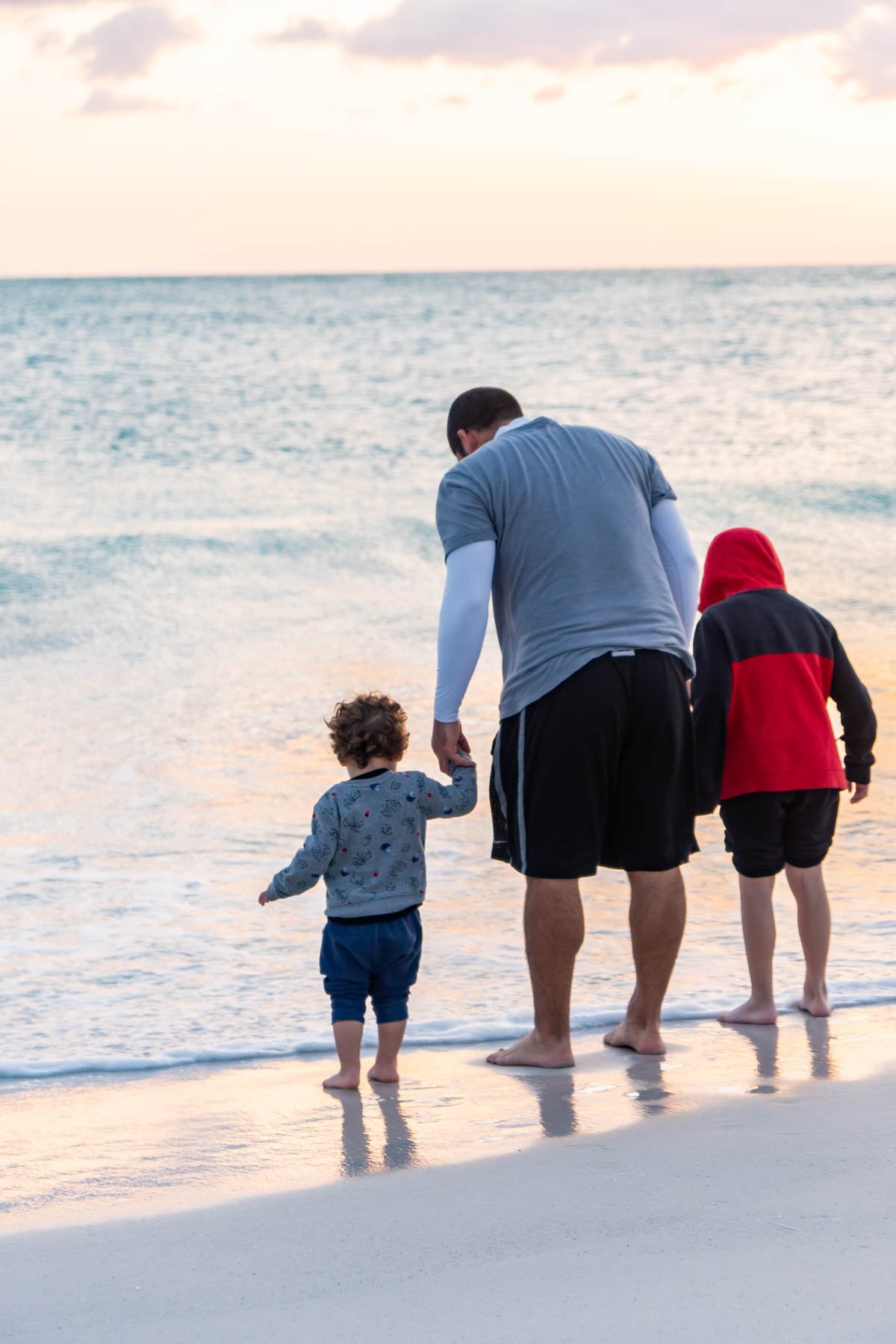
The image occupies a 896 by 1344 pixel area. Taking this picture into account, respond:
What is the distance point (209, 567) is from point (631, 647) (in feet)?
38.8

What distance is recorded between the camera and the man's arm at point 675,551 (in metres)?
3.32

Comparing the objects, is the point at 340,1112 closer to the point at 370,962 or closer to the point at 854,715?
the point at 370,962

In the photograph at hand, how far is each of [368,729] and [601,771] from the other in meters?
0.53

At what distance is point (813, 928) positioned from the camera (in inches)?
142

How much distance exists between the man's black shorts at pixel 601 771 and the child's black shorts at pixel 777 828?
348mm

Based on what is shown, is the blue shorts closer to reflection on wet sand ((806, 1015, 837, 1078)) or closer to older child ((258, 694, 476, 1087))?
older child ((258, 694, 476, 1087))

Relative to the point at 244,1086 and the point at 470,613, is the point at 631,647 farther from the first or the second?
the point at 244,1086

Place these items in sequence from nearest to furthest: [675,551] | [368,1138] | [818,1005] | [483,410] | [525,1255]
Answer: [525,1255]
[368,1138]
[675,551]
[483,410]
[818,1005]

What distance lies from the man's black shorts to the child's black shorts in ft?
1.14

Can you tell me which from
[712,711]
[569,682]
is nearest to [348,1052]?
[569,682]

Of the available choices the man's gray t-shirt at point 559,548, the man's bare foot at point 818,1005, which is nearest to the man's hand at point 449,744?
the man's gray t-shirt at point 559,548

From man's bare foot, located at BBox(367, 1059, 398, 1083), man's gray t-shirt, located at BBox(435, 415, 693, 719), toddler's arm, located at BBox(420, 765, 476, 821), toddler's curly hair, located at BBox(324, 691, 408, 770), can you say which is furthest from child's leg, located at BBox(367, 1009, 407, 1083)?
man's gray t-shirt, located at BBox(435, 415, 693, 719)

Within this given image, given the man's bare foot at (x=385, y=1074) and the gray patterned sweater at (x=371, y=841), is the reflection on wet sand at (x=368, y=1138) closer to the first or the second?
the man's bare foot at (x=385, y=1074)

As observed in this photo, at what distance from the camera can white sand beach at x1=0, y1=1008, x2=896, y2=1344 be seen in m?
1.99
